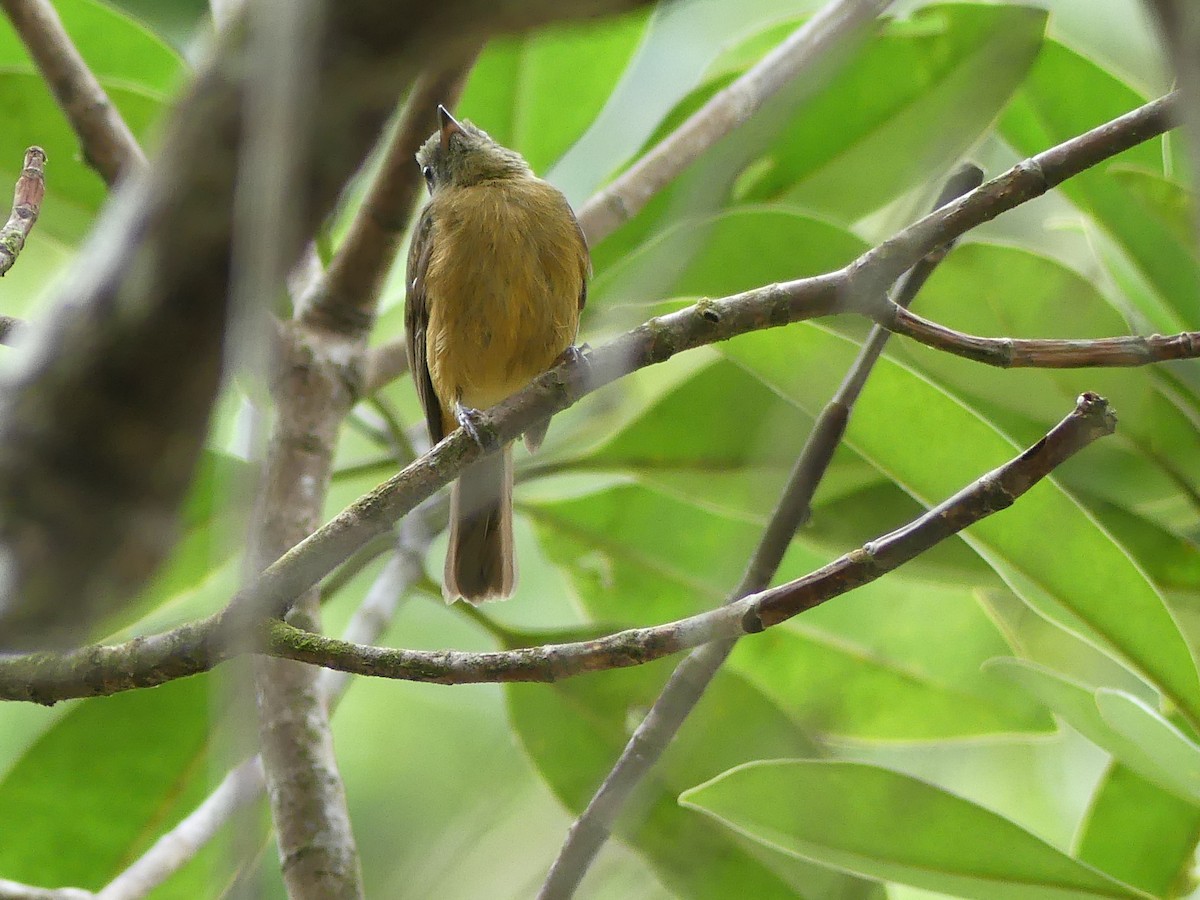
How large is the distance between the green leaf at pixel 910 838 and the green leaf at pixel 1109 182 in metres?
1.01

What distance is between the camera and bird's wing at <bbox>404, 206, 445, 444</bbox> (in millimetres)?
2648

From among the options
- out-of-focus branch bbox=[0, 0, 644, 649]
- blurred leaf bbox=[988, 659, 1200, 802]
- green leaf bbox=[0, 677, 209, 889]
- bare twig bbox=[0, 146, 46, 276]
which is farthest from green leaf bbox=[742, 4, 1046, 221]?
out-of-focus branch bbox=[0, 0, 644, 649]

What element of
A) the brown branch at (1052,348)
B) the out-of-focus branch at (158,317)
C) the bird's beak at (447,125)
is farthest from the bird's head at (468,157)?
the out-of-focus branch at (158,317)

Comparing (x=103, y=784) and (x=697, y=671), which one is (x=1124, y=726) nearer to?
(x=697, y=671)

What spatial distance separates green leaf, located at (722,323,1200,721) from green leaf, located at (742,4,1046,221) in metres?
0.63

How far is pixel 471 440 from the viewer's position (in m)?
1.45

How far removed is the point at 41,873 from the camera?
225cm

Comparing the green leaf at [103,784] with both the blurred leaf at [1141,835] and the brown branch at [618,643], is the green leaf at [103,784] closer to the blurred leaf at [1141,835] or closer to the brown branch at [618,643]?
the brown branch at [618,643]

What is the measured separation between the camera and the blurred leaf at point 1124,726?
1.64m

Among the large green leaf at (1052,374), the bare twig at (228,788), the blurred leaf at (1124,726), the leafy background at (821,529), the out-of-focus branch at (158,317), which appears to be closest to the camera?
the out-of-focus branch at (158,317)

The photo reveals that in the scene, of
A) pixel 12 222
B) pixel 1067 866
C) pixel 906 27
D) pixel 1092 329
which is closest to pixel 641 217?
pixel 906 27

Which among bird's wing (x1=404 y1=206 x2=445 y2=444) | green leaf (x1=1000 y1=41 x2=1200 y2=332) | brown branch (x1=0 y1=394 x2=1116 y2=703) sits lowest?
brown branch (x1=0 y1=394 x2=1116 y2=703)

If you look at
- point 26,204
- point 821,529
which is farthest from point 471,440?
point 821,529

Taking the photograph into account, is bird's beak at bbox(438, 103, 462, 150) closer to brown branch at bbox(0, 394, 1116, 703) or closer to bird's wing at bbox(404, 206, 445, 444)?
bird's wing at bbox(404, 206, 445, 444)
